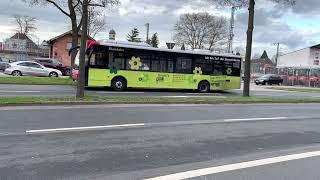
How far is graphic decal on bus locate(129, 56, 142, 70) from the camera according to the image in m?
29.2

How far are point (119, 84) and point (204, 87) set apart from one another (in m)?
6.23

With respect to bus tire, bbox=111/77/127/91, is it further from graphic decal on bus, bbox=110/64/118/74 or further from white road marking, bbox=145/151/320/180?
white road marking, bbox=145/151/320/180

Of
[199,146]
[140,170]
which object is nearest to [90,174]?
[140,170]

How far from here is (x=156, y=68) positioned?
3025 centimetres

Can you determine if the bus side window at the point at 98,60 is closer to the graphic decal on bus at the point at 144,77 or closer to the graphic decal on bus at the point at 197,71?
the graphic decal on bus at the point at 144,77

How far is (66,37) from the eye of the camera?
78500 mm

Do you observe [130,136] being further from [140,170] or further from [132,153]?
[140,170]

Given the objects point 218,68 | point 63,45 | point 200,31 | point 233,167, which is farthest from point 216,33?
point 233,167

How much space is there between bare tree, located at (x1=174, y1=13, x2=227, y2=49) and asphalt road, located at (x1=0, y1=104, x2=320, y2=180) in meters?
77.1

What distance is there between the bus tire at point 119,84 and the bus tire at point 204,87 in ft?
17.7

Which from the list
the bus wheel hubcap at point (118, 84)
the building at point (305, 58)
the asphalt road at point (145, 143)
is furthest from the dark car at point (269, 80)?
the asphalt road at point (145, 143)

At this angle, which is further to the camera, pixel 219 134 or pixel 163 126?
pixel 163 126

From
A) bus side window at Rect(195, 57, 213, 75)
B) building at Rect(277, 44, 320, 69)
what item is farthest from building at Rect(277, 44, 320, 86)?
bus side window at Rect(195, 57, 213, 75)

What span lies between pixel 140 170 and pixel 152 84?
2251 cm
